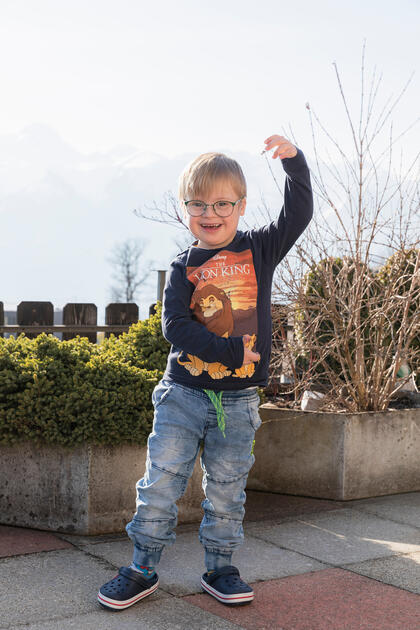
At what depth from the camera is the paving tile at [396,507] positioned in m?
4.20

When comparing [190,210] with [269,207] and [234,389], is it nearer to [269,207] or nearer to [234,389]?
[234,389]

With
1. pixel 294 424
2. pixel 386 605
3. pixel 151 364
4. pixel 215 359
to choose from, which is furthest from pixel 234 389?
pixel 294 424

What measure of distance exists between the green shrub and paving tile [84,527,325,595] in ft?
1.77

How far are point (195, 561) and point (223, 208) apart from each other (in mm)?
1587

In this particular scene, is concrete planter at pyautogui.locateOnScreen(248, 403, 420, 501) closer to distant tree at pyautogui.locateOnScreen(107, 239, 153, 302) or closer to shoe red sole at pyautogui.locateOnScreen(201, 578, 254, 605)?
shoe red sole at pyautogui.locateOnScreen(201, 578, 254, 605)

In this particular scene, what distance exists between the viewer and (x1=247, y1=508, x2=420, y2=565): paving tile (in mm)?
3537

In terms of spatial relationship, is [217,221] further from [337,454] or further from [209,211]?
[337,454]

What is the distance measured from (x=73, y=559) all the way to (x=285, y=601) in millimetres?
989

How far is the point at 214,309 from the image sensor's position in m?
2.86

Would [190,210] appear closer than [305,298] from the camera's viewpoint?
Yes

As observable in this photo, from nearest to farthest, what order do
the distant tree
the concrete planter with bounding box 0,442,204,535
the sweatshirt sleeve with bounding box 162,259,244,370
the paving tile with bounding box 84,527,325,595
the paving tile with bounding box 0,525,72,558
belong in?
the sweatshirt sleeve with bounding box 162,259,244,370
the paving tile with bounding box 84,527,325,595
the paving tile with bounding box 0,525,72,558
the concrete planter with bounding box 0,442,204,535
the distant tree

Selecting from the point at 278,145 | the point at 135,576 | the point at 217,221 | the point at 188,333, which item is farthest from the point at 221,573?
the point at 278,145

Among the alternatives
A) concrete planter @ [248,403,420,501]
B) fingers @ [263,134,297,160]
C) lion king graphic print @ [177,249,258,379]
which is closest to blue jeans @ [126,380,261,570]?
lion king graphic print @ [177,249,258,379]

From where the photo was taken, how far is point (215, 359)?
2721mm
